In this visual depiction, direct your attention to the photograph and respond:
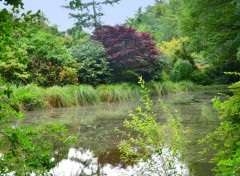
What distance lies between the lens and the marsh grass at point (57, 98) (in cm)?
1083

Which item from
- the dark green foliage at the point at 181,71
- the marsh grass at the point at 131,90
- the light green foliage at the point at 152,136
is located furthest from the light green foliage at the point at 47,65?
the dark green foliage at the point at 181,71

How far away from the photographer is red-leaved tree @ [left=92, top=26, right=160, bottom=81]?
1535 cm

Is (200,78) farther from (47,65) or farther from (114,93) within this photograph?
(47,65)

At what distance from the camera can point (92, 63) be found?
14.3m

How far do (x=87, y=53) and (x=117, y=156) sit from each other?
1086cm

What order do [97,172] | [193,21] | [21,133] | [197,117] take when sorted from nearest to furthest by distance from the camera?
[21,133]
[97,172]
[197,117]
[193,21]

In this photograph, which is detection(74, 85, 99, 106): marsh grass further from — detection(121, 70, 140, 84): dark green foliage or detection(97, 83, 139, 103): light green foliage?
detection(121, 70, 140, 84): dark green foliage

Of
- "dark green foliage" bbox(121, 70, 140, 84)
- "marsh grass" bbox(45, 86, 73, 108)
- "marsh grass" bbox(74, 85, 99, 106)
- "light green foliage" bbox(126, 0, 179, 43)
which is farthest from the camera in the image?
"light green foliage" bbox(126, 0, 179, 43)

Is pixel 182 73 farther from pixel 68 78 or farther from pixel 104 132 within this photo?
pixel 104 132

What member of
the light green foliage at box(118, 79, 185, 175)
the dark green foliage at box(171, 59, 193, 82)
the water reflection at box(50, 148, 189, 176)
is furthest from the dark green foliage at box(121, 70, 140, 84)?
the light green foliage at box(118, 79, 185, 175)

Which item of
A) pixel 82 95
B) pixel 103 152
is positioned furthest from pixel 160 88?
pixel 103 152

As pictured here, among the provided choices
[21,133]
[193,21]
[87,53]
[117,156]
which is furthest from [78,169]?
[193,21]

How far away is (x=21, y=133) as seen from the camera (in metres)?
1.91

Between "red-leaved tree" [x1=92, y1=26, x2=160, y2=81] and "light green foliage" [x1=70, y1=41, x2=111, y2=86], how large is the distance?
1.69ft
